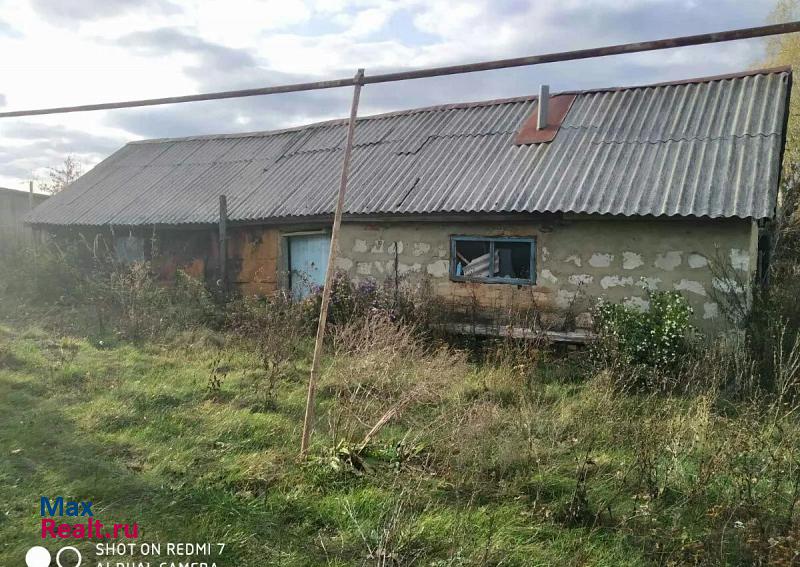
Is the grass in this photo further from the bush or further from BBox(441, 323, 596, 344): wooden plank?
BBox(441, 323, 596, 344): wooden plank

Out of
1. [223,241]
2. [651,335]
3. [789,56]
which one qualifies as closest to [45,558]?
[651,335]

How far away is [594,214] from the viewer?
7.70 meters

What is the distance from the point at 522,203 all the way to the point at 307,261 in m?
4.55

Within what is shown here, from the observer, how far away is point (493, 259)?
866 cm

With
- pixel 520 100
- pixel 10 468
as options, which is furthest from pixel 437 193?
pixel 10 468

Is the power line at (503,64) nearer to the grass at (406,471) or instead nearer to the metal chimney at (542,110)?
the grass at (406,471)

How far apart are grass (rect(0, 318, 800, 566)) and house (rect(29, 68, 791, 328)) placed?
8.61ft

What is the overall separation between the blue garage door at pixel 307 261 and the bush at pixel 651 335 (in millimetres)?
5539

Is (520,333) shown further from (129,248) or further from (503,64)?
(129,248)

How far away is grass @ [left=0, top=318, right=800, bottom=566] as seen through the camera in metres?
3.21

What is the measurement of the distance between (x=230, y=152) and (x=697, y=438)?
14.0m

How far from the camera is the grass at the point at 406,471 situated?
3.21 metres

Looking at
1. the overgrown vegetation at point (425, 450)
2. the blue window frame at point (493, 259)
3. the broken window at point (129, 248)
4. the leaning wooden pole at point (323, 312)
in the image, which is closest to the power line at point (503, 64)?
the leaning wooden pole at point (323, 312)

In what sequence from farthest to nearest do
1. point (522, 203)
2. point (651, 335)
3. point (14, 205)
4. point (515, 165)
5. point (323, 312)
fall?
1. point (14, 205)
2. point (515, 165)
3. point (522, 203)
4. point (651, 335)
5. point (323, 312)
